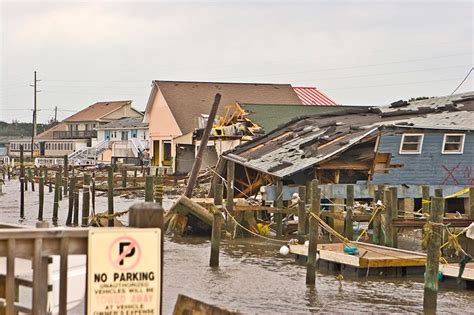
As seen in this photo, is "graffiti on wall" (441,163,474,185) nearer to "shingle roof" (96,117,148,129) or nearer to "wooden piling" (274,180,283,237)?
"wooden piling" (274,180,283,237)

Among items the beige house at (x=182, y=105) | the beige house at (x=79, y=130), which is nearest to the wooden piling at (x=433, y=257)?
the beige house at (x=182, y=105)

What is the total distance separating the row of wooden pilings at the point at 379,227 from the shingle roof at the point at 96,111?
84.8 meters

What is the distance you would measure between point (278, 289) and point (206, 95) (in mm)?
54810

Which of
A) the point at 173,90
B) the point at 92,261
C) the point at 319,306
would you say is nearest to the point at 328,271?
the point at 319,306

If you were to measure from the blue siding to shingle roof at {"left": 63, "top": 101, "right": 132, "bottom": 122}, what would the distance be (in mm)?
81651

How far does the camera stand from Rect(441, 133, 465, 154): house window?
33562mm

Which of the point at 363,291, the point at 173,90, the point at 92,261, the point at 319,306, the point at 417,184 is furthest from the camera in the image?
the point at 173,90

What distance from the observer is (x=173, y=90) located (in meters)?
73.2

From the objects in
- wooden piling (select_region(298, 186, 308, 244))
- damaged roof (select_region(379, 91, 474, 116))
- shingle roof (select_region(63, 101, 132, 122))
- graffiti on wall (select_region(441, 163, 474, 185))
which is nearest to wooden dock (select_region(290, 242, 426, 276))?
wooden piling (select_region(298, 186, 308, 244))

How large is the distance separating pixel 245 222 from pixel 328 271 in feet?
28.4

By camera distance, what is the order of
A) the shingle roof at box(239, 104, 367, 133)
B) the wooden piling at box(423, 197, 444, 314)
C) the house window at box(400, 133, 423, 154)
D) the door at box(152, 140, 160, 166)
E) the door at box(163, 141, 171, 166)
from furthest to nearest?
the door at box(152, 140, 160, 166) → the door at box(163, 141, 171, 166) → the shingle roof at box(239, 104, 367, 133) → the house window at box(400, 133, 423, 154) → the wooden piling at box(423, 197, 444, 314)

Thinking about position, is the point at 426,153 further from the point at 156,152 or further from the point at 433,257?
the point at 156,152

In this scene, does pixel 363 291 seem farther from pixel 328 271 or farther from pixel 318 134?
pixel 318 134

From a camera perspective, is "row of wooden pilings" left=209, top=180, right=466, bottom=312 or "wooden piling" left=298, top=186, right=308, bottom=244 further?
"wooden piling" left=298, top=186, right=308, bottom=244
